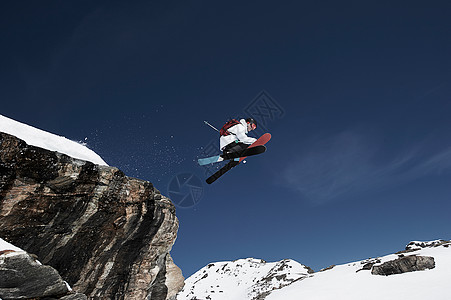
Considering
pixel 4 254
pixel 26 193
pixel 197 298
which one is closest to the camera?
pixel 4 254

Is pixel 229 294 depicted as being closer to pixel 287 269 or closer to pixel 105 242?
pixel 287 269

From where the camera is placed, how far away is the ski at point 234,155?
13.4m

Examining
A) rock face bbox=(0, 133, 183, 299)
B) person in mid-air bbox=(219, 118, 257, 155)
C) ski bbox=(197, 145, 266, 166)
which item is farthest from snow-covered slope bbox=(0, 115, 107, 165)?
person in mid-air bbox=(219, 118, 257, 155)

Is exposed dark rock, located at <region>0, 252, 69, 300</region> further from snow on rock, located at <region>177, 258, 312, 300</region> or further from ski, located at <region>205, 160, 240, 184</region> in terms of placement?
snow on rock, located at <region>177, 258, 312, 300</region>

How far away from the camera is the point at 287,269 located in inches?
2178

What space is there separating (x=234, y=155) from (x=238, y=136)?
1.16 m

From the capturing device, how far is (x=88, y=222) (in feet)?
38.8

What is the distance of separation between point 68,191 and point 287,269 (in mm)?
54967

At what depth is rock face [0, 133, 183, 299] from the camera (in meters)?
9.59

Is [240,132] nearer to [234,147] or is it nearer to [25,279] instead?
[234,147]

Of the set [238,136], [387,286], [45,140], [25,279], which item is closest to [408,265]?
[387,286]

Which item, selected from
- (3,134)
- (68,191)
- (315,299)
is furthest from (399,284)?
(3,134)

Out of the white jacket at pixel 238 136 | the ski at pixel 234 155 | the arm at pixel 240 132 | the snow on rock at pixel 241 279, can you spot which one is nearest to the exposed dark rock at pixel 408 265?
the ski at pixel 234 155

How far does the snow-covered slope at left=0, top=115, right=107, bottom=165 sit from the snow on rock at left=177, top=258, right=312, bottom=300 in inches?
1579
